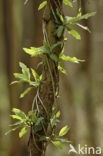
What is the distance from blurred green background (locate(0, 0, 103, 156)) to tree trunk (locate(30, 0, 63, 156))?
84 cm

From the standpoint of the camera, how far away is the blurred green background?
4.30 feet

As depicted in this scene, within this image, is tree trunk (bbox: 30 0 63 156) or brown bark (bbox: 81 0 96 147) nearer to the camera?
tree trunk (bbox: 30 0 63 156)

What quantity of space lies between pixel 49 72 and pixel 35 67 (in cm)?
87

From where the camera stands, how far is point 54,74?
1.18 ft

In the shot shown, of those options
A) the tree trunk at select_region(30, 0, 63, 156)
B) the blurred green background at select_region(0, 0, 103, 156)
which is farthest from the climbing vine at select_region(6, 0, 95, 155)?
the blurred green background at select_region(0, 0, 103, 156)

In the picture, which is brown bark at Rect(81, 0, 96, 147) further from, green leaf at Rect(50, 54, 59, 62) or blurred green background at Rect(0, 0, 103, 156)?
green leaf at Rect(50, 54, 59, 62)

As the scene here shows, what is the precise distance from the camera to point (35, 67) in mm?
1227

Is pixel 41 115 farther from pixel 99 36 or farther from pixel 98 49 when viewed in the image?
pixel 98 49

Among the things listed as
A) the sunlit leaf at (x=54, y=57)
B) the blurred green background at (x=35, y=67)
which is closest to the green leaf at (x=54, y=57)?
the sunlit leaf at (x=54, y=57)

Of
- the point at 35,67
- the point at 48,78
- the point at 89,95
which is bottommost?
the point at 89,95

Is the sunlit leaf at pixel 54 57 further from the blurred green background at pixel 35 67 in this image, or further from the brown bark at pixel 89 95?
the brown bark at pixel 89 95

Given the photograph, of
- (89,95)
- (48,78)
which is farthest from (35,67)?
(48,78)

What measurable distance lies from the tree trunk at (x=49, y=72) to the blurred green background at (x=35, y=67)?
835 mm

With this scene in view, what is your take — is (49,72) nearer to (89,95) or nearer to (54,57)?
(54,57)
